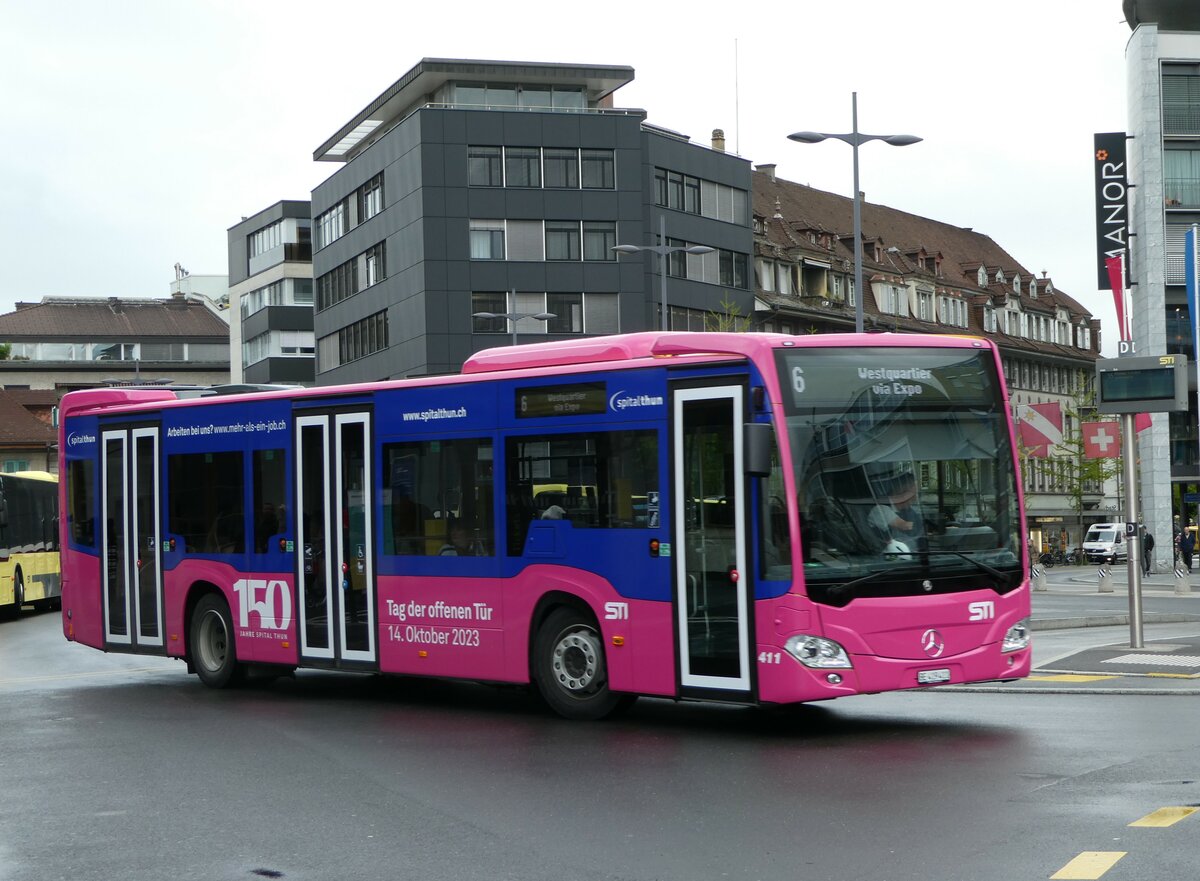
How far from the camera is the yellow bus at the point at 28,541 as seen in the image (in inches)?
1447

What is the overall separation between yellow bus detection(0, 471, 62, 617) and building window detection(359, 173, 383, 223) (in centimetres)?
3015

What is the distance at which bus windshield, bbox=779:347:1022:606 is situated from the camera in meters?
12.3

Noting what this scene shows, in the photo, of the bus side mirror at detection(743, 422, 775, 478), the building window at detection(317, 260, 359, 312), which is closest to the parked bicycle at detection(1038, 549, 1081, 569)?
the building window at detection(317, 260, 359, 312)

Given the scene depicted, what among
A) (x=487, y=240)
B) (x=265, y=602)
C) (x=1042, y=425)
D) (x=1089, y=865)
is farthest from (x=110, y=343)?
(x=1089, y=865)

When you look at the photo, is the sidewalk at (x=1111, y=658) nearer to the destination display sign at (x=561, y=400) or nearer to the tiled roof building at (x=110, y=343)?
the destination display sign at (x=561, y=400)

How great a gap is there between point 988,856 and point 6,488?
32369 millimetres

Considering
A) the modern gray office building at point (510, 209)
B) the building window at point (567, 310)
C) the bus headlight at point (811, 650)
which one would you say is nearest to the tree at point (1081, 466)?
the modern gray office building at point (510, 209)

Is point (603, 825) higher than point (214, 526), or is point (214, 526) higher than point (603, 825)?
point (214, 526)

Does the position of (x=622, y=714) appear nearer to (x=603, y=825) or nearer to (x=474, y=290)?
(x=603, y=825)

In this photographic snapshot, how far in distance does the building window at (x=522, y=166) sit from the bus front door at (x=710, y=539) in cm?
5415

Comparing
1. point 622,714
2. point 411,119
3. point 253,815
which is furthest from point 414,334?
point 253,815

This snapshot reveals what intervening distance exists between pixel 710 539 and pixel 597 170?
2172 inches

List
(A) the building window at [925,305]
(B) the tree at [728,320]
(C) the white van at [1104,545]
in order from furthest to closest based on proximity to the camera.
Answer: (A) the building window at [925,305]
(C) the white van at [1104,545]
(B) the tree at [728,320]

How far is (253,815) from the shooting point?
9727mm
